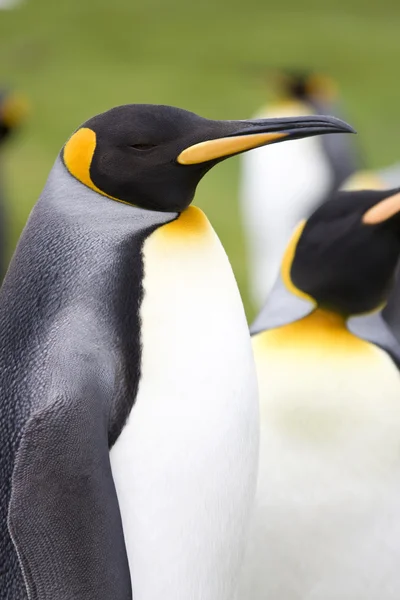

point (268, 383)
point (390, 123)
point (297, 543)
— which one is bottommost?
point (390, 123)

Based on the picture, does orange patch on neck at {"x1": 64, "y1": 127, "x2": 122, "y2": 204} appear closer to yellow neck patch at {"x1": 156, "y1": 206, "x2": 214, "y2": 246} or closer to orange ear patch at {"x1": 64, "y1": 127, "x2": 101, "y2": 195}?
orange ear patch at {"x1": 64, "y1": 127, "x2": 101, "y2": 195}

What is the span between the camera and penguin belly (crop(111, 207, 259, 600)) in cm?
159

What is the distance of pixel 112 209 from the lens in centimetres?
169

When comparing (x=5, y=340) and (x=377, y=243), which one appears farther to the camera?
(x=377, y=243)

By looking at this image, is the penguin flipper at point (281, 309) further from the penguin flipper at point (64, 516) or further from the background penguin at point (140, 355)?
the penguin flipper at point (64, 516)

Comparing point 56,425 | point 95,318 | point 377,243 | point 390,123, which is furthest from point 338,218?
point 390,123

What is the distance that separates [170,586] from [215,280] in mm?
485

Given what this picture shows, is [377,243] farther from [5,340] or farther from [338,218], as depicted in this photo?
[5,340]

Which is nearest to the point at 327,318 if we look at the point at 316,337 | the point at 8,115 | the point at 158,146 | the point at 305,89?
the point at 316,337

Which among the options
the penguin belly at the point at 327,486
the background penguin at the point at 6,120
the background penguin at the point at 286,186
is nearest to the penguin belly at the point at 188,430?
the penguin belly at the point at 327,486

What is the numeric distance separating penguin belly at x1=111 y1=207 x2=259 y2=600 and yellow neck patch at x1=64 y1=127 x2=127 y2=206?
0.14 m

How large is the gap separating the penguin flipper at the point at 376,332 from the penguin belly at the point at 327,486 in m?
0.06

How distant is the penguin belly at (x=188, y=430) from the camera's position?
62.8 inches

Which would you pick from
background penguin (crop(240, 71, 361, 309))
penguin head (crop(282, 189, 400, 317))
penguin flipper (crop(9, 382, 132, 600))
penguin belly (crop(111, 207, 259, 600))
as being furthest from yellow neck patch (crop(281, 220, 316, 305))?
background penguin (crop(240, 71, 361, 309))
